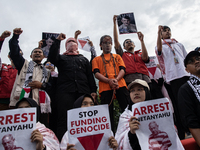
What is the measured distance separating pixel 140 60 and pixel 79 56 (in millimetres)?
1514

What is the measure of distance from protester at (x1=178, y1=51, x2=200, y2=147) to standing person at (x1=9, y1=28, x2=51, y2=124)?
2516mm

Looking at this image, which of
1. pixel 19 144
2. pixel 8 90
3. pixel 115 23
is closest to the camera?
pixel 19 144

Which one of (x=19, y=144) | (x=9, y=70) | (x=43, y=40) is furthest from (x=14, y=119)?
(x=43, y=40)

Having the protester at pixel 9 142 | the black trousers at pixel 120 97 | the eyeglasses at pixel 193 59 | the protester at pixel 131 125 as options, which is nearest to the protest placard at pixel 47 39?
the black trousers at pixel 120 97

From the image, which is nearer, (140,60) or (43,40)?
(140,60)

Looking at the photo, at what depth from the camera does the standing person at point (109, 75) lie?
353 cm

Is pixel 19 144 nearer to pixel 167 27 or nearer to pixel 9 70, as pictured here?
pixel 9 70

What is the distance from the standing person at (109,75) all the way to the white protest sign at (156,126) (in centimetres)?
140

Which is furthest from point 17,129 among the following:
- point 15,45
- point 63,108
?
point 15,45

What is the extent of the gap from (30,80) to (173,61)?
3244 millimetres

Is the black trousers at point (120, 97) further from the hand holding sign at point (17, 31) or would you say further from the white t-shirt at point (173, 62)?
the hand holding sign at point (17, 31)

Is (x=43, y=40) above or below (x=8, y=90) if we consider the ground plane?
above

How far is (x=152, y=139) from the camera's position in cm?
188

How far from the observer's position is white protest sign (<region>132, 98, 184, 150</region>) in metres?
1.87
